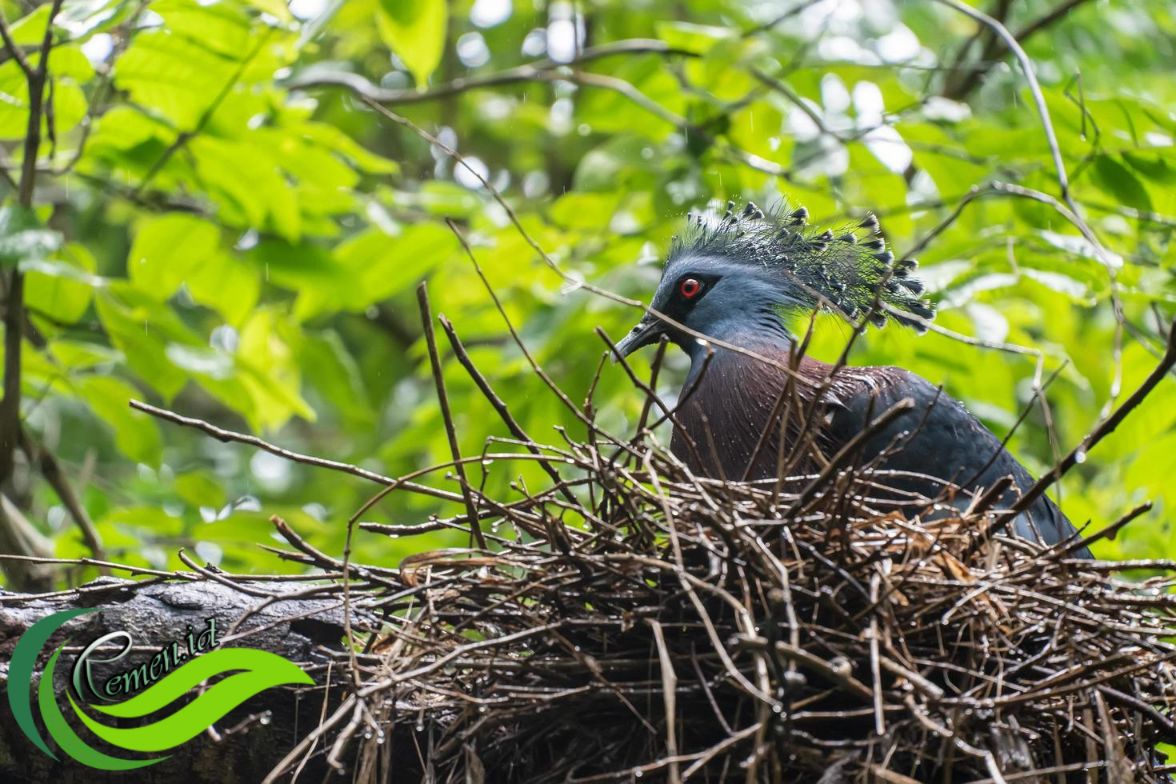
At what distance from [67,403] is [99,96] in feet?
12.4

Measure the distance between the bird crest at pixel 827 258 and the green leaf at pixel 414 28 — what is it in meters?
1.34

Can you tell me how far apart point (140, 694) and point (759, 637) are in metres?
1.39

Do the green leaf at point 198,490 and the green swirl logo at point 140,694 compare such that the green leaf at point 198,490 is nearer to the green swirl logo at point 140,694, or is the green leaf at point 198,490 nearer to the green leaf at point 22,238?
the green leaf at point 22,238

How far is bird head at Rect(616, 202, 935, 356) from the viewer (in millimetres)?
4129

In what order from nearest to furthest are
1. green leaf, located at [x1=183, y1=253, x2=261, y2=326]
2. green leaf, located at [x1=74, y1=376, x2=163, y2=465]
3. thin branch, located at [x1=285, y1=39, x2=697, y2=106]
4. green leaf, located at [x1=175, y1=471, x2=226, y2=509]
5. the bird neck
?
the bird neck, green leaf, located at [x1=74, y1=376, x2=163, y2=465], green leaf, located at [x1=183, y1=253, x2=261, y2=326], green leaf, located at [x1=175, y1=471, x2=226, y2=509], thin branch, located at [x1=285, y1=39, x2=697, y2=106]

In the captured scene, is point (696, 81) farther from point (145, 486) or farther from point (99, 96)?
point (145, 486)

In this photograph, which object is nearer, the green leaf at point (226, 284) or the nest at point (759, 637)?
the nest at point (759, 637)

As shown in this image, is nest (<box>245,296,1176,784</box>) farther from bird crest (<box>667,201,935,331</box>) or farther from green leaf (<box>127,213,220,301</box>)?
green leaf (<box>127,213,220,301</box>)

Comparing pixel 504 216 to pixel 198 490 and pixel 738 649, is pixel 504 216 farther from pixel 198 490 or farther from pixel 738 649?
pixel 738 649

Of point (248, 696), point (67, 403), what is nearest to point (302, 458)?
point (248, 696)

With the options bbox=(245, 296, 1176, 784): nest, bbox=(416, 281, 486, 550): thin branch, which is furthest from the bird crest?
bbox=(416, 281, 486, 550): thin branch

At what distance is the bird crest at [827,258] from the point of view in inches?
163

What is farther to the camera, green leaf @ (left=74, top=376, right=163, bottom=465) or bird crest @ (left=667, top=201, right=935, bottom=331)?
green leaf @ (left=74, top=376, right=163, bottom=465)

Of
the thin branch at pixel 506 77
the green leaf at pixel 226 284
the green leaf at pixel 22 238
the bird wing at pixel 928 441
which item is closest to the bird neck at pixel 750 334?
the bird wing at pixel 928 441
